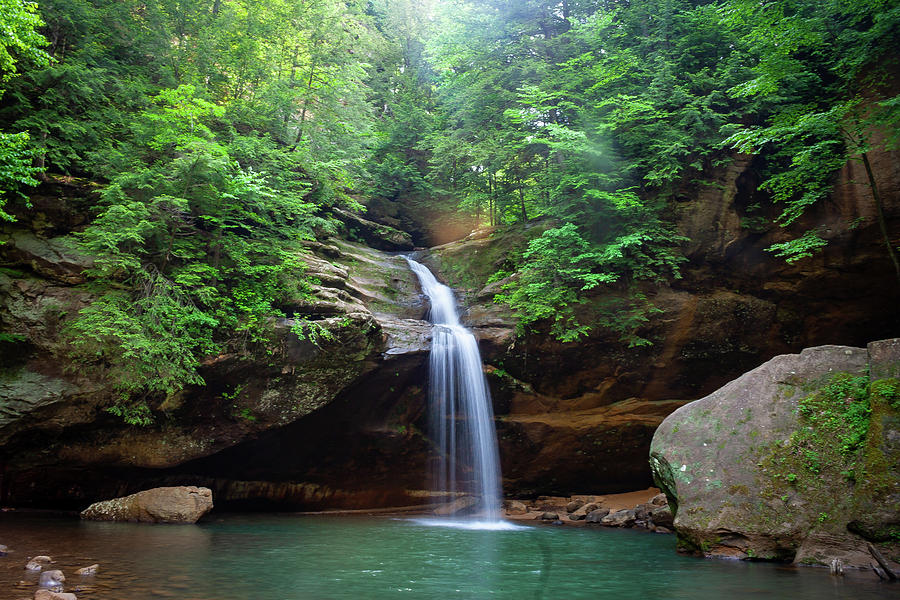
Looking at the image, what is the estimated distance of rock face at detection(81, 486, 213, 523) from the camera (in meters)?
11.3

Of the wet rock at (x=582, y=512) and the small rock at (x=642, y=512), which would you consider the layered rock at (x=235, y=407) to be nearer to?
the wet rock at (x=582, y=512)

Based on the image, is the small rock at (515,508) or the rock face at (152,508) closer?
the rock face at (152,508)

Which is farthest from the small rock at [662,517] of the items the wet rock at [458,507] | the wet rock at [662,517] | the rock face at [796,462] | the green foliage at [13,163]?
the green foliage at [13,163]

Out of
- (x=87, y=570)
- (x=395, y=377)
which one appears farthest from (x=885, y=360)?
(x=87, y=570)

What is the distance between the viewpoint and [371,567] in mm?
7367

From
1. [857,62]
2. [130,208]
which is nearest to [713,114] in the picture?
[857,62]

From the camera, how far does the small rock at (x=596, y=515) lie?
1391 cm

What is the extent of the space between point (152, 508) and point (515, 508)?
10.0 metres

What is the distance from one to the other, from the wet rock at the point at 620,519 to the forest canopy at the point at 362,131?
191 inches

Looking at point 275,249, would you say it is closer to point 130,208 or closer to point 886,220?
point 130,208

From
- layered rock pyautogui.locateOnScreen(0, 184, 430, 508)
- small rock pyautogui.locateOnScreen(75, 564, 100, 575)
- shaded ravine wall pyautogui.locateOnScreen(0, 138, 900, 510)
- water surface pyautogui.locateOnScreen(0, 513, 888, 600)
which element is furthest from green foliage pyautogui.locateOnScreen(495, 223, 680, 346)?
small rock pyautogui.locateOnScreen(75, 564, 100, 575)

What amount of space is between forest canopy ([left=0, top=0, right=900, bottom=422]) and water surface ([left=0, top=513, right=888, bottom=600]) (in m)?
3.52

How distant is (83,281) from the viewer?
11.2 metres

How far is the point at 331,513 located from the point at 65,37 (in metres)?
15.1
